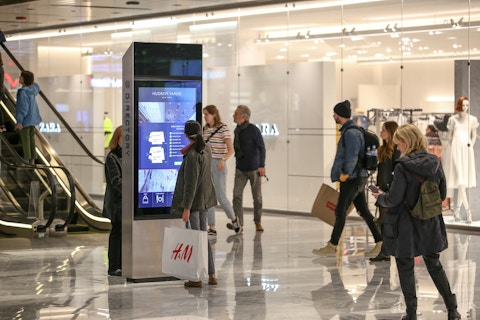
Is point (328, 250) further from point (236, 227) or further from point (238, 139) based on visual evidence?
point (238, 139)

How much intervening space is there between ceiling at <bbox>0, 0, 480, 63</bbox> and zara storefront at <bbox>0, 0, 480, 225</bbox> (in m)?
0.02

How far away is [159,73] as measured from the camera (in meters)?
9.72

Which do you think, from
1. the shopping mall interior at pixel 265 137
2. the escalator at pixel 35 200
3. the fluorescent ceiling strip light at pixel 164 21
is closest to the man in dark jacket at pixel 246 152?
the shopping mall interior at pixel 265 137

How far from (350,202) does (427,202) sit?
4.17 m

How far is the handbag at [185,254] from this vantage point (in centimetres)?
902

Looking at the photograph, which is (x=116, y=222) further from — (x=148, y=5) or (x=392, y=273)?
(x=148, y=5)

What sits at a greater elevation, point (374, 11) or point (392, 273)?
point (374, 11)

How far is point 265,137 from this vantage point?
18172 millimetres

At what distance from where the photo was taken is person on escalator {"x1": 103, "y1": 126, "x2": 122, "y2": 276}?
10.1 metres

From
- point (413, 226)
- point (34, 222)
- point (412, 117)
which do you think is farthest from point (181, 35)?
point (413, 226)

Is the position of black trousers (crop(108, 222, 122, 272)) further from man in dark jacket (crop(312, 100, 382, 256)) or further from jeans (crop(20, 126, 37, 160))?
jeans (crop(20, 126, 37, 160))

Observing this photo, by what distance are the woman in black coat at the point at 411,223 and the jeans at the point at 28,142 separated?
9.32 m

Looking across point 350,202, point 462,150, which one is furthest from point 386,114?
point 350,202

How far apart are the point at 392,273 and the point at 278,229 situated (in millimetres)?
4741
